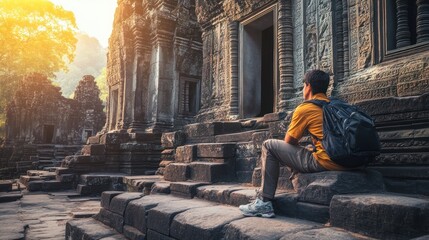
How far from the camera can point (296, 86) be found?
17.5 feet

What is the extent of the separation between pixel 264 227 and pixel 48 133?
23179mm

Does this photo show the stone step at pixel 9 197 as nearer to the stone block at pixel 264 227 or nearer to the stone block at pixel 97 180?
the stone block at pixel 97 180

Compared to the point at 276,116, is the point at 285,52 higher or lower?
higher

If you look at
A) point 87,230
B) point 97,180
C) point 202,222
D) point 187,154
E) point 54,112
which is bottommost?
point 87,230

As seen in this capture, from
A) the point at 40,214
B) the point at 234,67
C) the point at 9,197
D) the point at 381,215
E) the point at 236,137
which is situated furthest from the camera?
the point at 9,197

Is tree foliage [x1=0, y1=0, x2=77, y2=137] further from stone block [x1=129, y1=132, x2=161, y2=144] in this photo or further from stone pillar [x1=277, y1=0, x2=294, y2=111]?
stone pillar [x1=277, y1=0, x2=294, y2=111]

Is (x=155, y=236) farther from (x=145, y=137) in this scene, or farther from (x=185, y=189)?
(x=145, y=137)

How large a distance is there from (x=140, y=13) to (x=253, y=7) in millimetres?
5715

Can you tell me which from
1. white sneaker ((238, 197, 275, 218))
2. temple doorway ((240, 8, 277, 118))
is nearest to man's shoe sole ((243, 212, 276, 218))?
white sneaker ((238, 197, 275, 218))

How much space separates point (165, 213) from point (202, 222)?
64 centimetres

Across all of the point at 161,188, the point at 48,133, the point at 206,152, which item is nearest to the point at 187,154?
the point at 206,152

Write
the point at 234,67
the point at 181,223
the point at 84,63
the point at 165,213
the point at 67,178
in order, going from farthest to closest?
1. the point at 84,63
2. the point at 67,178
3. the point at 234,67
4. the point at 165,213
5. the point at 181,223

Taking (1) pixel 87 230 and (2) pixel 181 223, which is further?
(1) pixel 87 230

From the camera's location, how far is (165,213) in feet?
10.7
